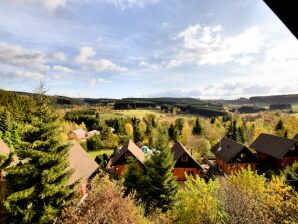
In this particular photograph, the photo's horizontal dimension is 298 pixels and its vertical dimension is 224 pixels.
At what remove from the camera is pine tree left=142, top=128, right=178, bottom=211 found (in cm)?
3016

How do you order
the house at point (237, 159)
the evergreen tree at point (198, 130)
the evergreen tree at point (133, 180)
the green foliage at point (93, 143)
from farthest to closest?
the evergreen tree at point (198, 130), the green foliage at point (93, 143), the house at point (237, 159), the evergreen tree at point (133, 180)

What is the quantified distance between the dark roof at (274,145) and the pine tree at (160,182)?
92.4 ft

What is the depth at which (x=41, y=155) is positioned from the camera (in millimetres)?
18703

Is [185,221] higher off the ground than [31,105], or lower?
lower

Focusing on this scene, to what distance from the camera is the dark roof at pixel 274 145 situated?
1911 inches

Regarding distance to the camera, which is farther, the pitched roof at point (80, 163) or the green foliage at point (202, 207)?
the pitched roof at point (80, 163)

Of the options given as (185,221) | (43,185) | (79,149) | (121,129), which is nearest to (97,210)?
(43,185)

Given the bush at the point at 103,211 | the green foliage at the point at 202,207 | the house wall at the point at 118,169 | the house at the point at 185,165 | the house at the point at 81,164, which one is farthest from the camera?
the house wall at the point at 118,169

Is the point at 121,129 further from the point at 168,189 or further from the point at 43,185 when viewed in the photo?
the point at 43,185

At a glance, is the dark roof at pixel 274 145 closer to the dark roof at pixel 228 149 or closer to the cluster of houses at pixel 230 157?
the cluster of houses at pixel 230 157

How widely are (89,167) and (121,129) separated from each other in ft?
180

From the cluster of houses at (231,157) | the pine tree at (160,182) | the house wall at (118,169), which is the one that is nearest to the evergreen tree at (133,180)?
the pine tree at (160,182)

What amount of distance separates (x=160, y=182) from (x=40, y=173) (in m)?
15.5

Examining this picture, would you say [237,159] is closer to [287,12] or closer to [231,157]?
[231,157]
